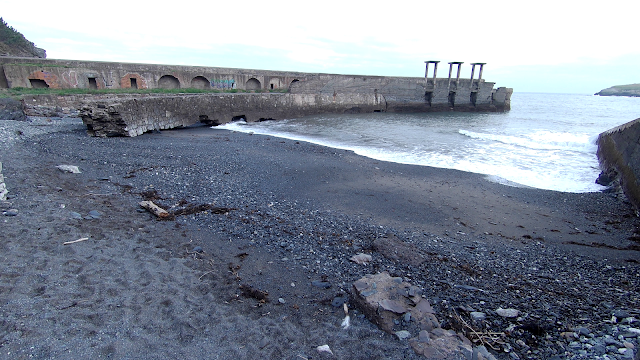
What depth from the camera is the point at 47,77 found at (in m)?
18.9

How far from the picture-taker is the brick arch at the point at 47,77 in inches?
730

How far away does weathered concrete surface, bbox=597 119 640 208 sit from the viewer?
780cm

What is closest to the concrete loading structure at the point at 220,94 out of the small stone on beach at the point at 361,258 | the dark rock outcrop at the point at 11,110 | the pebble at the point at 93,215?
the dark rock outcrop at the point at 11,110

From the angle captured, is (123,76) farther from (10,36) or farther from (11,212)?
(11,212)

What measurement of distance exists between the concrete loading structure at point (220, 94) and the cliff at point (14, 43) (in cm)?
1129

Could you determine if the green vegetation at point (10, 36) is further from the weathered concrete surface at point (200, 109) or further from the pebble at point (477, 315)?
the pebble at point (477, 315)

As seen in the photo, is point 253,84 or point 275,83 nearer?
point 253,84

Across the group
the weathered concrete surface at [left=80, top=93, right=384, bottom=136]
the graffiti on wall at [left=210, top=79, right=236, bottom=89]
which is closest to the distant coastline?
the weathered concrete surface at [left=80, top=93, right=384, bottom=136]

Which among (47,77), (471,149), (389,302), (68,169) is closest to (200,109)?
(47,77)

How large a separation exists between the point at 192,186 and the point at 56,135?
25.0ft

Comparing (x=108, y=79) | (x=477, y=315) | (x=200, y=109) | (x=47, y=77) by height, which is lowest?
(x=477, y=315)

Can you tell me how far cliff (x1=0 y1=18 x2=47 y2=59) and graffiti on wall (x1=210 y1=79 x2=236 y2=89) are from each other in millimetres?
16061

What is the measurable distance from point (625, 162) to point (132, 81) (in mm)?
25440

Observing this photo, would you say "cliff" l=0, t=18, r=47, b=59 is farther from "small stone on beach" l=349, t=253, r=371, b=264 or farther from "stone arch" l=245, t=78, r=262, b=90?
"small stone on beach" l=349, t=253, r=371, b=264
